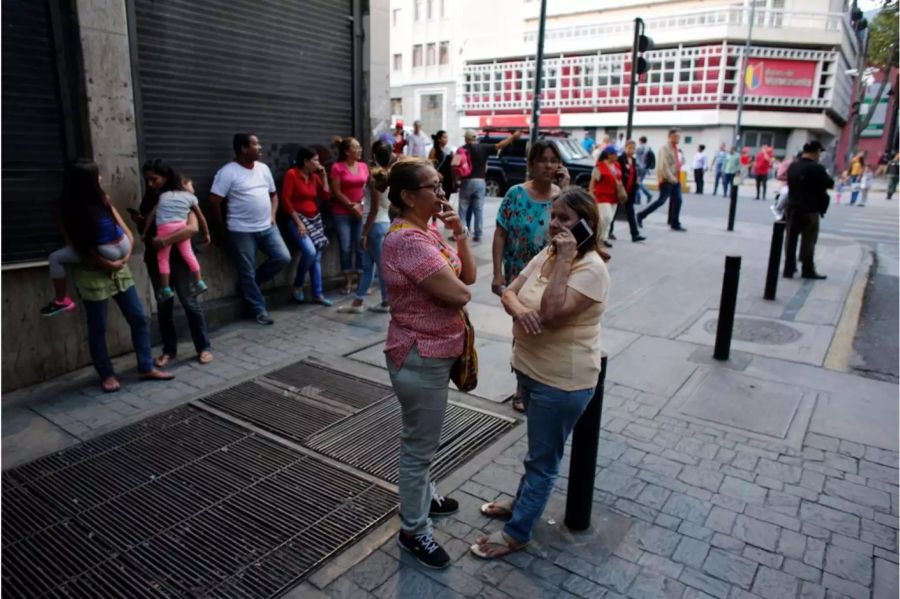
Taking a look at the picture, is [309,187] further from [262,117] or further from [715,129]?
[715,129]

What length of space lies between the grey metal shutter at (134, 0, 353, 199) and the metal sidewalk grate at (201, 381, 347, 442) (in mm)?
2546

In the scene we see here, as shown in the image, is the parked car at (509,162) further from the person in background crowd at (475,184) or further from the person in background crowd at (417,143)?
the person in background crowd at (475,184)

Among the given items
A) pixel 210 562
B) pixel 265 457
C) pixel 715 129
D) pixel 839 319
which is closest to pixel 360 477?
pixel 265 457

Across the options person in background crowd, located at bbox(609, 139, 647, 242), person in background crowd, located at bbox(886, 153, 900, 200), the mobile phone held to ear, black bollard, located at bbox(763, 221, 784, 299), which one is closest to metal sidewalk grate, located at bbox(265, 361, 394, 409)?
the mobile phone held to ear

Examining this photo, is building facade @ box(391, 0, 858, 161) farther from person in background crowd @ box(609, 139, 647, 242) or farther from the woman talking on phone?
the woman talking on phone

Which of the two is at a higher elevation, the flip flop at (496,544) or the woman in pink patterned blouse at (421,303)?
the woman in pink patterned blouse at (421,303)

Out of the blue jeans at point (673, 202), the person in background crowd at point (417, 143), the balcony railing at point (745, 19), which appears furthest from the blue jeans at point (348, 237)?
the balcony railing at point (745, 19)

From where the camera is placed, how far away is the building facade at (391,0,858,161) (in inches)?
1561

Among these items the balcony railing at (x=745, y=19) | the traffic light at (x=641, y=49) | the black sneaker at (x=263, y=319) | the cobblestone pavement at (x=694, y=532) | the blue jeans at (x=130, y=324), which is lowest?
the cobblestone pavement at (x=694, y=532)

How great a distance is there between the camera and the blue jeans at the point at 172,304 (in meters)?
5.48

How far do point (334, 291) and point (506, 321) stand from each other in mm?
2552

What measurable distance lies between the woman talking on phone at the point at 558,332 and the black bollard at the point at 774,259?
18.3ft

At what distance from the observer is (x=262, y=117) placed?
7.00 metres

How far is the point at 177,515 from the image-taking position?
3451 mm
